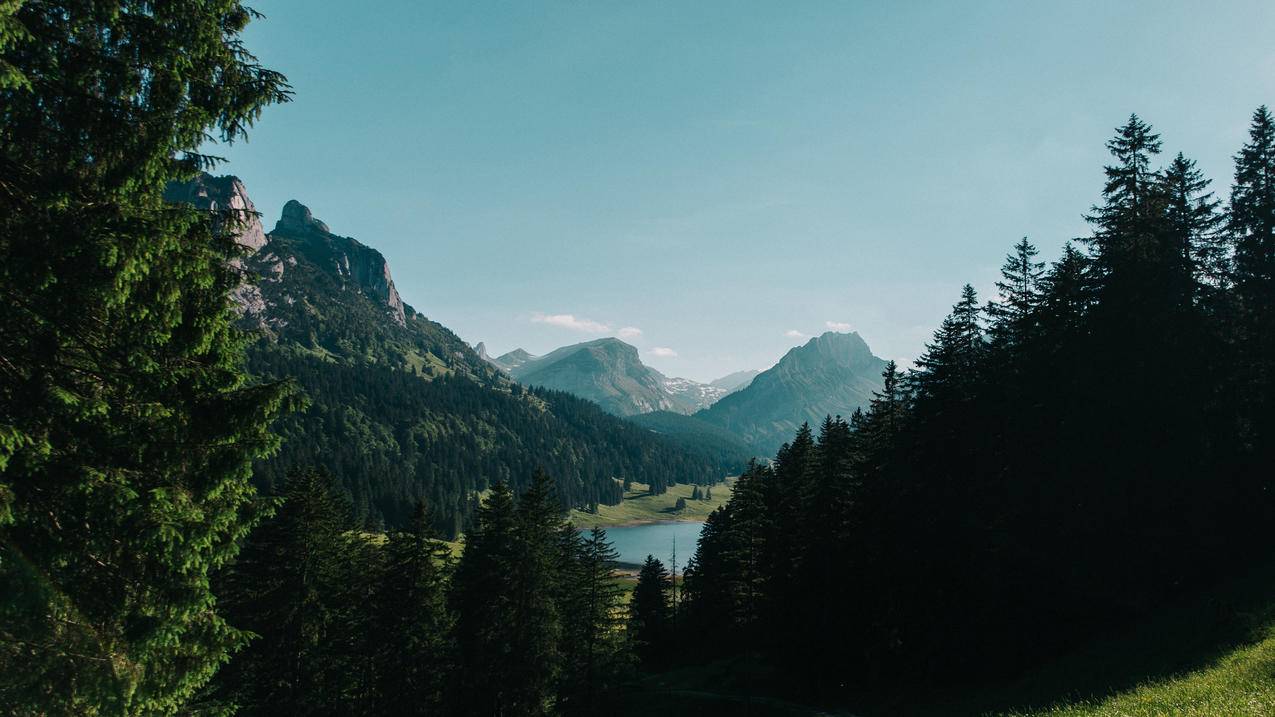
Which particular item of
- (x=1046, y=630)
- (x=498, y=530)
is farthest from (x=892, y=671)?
(x=498, y=530)

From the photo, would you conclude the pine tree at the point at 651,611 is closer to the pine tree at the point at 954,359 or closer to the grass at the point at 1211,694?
the pine tree at the point at 954,359

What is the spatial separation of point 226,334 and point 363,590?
94.3ft

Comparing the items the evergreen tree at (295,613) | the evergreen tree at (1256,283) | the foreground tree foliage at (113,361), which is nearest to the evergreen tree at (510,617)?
the evergreen tree at (295,613)

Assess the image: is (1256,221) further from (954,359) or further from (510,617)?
(510,617)

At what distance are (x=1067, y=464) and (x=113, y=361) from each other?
117 ft

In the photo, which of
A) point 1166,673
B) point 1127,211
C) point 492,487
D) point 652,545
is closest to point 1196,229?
point 1127,211

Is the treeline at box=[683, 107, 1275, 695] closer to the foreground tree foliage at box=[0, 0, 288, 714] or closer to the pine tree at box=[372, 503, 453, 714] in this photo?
the pine tree at box=[372, 503, 453, 714]

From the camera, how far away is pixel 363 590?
36.3 m

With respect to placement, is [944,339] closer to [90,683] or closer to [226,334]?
[226,334]

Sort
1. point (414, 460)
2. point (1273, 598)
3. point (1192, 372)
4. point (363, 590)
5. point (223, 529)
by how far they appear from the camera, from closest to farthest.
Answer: point (223, 529) → point (1273, 598) → point (1192, 372) → point (363, 590) → point (414, 460)

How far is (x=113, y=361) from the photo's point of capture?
35.4 ft

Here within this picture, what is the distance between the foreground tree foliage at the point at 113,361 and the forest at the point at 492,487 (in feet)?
0.16

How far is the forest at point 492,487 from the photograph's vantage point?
9906mm

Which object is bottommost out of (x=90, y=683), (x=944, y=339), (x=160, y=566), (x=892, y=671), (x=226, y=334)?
(x=892, y=671)
